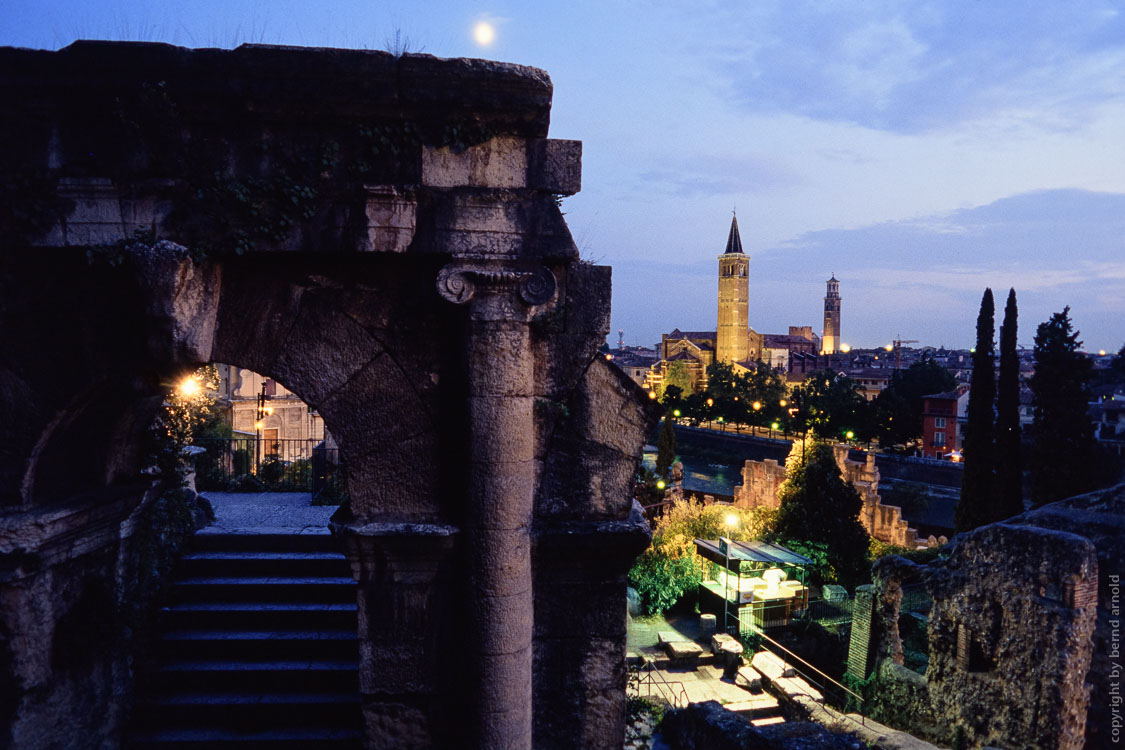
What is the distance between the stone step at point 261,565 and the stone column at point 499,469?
3230 mm

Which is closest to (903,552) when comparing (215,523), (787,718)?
(787,718)

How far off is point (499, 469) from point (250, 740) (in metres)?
2.98

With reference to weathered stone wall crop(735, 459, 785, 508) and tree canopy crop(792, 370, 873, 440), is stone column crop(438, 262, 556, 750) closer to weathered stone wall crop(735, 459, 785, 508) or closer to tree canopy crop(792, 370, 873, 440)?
weathered stone wall crop(735, 459, 785, 508)

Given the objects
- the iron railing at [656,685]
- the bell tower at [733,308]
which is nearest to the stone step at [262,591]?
the iron railing at [656,685]

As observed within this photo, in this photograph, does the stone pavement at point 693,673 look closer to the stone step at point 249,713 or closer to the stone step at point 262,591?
the stone step at point 262,591

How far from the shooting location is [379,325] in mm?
3096

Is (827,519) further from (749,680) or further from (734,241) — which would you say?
(734,241)

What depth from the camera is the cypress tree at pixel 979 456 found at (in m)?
20.5

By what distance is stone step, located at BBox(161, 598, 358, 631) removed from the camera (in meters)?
5.30

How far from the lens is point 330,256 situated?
3035 mm

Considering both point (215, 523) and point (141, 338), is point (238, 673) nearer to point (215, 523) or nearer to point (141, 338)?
point (215, 523)

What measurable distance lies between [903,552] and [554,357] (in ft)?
58.7

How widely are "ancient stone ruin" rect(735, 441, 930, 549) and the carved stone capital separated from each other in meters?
17.4

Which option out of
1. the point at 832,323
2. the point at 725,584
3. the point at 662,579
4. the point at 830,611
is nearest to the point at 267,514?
the point at 725,584
